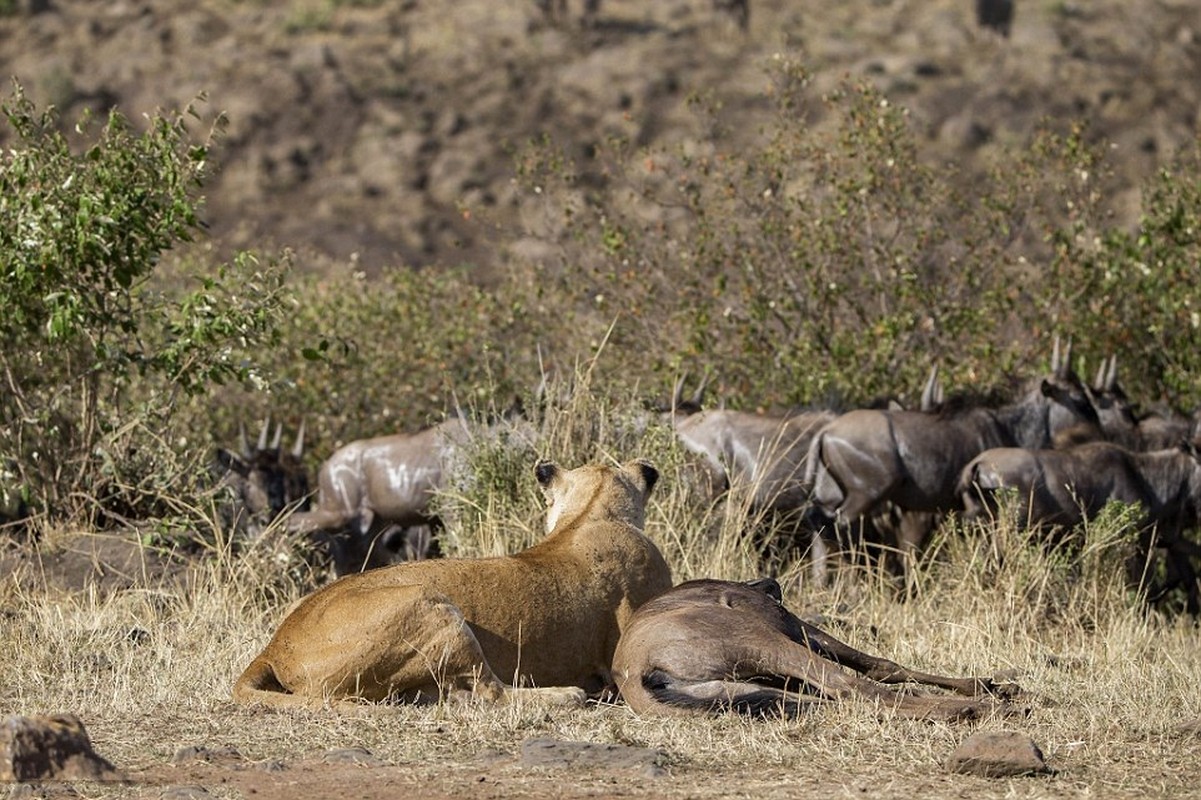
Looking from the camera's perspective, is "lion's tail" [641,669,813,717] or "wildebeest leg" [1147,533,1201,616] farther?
"wildebeest leg" [1147,533,1201,616]

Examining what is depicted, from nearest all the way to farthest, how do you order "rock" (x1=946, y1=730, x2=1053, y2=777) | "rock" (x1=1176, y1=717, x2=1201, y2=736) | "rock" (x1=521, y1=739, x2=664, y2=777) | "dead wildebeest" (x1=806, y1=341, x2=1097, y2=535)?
"rock" (x1=946, y1=730, x2=1053, y2=777), "rock" (x1=521, y1=739, x2=664, y2=777), "rock" (x1=1176, y1=717, x2=1201, y2=736), "dead wildebeest" (x1=806, y1=341, x2=1097, y2=535)

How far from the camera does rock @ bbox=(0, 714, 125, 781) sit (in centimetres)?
613

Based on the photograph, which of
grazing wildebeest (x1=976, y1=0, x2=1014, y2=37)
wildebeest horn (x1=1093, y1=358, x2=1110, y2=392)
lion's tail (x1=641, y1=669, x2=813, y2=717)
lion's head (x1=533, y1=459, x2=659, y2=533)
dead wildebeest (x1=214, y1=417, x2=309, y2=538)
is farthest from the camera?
grazing wildebeest (x1=976, y1=0, x2=1014, y2=37)

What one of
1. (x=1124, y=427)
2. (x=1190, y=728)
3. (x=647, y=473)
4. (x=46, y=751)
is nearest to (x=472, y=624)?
(x=647, y=473)

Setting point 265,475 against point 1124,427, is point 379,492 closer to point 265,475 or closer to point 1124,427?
point 265,475

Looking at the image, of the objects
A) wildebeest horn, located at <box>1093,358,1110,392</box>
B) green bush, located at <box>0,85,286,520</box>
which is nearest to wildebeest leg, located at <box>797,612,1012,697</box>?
green bush, located at <box>0,85,286,520</box>

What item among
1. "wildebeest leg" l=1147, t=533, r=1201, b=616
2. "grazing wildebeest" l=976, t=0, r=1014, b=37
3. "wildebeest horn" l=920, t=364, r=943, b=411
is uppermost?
"wildebeest horn" l=920, t=364, r=943, b=411

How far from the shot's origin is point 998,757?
251 inches

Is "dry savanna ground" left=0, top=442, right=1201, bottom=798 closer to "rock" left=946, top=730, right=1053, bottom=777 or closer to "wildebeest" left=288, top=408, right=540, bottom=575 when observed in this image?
"rock" left=946, top=730, right=1053, bottom=777

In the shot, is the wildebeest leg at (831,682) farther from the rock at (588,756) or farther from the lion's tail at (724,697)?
the rock at (588,756)

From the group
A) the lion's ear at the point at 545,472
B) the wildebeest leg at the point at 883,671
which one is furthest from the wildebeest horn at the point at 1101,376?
the wildebeest leg at the point at 883,671

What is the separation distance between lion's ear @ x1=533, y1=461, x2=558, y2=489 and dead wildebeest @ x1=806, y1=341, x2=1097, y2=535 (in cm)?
629

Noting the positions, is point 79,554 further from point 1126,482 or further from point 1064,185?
point 1064,185

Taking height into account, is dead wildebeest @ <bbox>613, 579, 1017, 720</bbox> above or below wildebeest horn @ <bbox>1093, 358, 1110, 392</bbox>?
above
